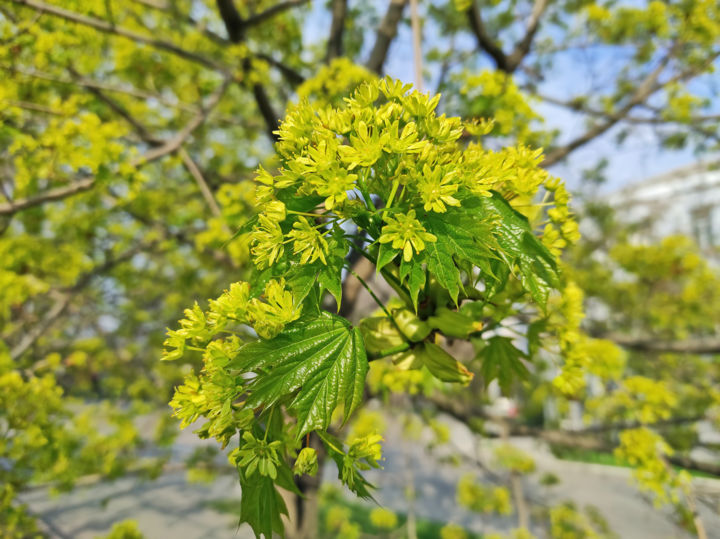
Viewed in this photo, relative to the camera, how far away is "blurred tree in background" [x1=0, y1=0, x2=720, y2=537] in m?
0.72

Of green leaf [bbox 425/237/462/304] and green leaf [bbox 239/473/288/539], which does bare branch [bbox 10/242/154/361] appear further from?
green leaf [bbox 425/237/462/304]

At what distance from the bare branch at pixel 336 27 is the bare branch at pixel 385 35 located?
1.63 feet

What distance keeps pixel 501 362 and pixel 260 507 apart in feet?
2.11

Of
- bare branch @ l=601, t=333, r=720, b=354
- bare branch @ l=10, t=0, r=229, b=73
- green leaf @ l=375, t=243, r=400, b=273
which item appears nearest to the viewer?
green leaf @ l=375, t=243, r=400, b=273

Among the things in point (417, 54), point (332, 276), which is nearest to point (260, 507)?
point (332, 276)

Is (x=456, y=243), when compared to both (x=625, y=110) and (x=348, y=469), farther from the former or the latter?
(x=625, y=110)

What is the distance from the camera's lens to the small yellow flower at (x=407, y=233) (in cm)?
61

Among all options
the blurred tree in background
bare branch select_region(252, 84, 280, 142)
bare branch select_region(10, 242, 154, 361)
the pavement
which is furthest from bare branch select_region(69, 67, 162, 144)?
the pavement

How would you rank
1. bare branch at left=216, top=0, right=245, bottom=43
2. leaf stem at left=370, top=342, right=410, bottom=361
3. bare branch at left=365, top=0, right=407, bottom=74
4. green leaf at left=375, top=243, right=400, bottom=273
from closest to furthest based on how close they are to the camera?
green leaf at left=375, top=243, right=400, bottom=273, leaf stem at left=370, top=342, right=410, bottom=361, bare branch at left=216, top=0, right=245, bottom=43, bare branch at left=365, top=0, right=407, bottom=74

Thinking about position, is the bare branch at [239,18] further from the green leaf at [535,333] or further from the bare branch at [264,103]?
the green leaf at [535,333]

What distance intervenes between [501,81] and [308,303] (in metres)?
1.85

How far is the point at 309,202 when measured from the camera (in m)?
0.70

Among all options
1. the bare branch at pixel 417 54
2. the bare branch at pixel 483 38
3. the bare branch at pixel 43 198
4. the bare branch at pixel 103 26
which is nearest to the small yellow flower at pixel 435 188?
the bare branch at pixel 417 54

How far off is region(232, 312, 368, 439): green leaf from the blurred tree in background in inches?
1.5
